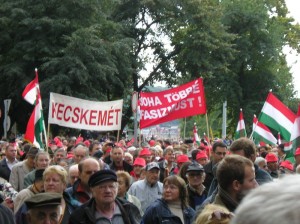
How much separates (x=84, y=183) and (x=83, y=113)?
29.2ft

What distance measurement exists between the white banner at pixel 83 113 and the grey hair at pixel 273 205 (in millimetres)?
13668

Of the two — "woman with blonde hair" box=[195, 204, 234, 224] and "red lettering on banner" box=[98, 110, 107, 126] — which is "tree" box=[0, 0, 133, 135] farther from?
"woman with blonde hair" box=[195, 204, 234, 224]

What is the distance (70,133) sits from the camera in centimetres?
3256

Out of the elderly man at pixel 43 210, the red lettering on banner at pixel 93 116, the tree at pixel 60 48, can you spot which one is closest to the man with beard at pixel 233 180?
the elderly man at pixel 43 210

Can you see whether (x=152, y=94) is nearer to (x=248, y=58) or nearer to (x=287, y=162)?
(x=287, y=162)

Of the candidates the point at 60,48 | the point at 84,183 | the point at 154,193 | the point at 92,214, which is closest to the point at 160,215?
the point at 84,183

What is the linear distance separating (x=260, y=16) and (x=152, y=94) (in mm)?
29992

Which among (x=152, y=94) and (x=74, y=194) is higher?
(x=152, y=94)

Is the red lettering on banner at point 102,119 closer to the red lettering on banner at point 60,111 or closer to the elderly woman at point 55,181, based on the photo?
the red lettering on banner at point 60,111

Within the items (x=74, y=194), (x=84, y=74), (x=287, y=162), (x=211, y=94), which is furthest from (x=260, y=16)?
(x=74, y=194)

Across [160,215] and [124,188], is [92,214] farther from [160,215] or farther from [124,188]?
[124,188]

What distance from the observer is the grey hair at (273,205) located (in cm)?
146

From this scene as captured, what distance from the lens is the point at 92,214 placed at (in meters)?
5.54

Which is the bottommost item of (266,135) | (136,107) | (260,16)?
(266,135)
